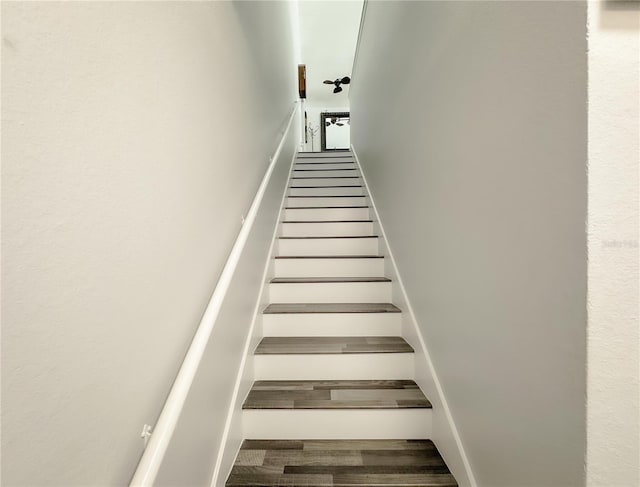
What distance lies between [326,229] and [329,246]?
0.94 feet

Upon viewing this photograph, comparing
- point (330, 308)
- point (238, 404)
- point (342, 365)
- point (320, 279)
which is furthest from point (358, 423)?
point (320, 279)

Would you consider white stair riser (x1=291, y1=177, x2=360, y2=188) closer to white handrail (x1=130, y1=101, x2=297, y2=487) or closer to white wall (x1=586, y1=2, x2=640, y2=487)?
white handrail (x1=130, y1=101, x2=297, y2=487)

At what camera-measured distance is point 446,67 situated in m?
1.15

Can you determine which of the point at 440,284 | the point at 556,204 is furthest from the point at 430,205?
the point at 556,204

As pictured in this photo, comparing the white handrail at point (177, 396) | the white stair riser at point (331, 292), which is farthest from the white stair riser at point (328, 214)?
the white handrail at point (177, 396)

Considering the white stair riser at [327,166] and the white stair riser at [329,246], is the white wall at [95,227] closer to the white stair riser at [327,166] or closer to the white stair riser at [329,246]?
the white stair riser at [329,246]

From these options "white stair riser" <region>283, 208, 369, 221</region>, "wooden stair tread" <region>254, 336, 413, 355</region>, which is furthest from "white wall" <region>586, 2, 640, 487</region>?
"white stair riser" <region>283, 208, 369, 221</region>

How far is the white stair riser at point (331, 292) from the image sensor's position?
2002 mm

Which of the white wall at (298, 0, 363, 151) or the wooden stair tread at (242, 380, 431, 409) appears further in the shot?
the white wall at (298, 0, 363, 151)

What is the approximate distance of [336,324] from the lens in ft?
5.86

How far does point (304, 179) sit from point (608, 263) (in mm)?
3301

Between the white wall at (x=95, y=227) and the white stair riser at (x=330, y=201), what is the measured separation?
6.76 ft

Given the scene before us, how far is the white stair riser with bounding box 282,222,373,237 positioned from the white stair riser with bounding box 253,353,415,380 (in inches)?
50.6

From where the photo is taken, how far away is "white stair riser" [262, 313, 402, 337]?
179 cm
